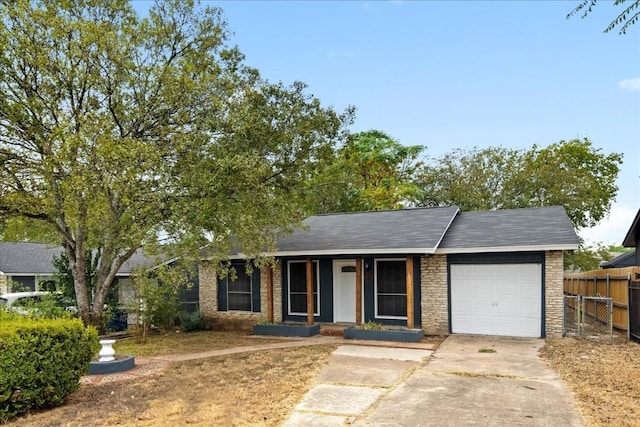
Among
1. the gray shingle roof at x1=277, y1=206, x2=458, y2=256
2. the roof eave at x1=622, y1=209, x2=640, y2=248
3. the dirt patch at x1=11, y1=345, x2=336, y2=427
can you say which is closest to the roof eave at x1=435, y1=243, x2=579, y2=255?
the gray shingle roof at x1=277, y1=206, x2=458, y2=256

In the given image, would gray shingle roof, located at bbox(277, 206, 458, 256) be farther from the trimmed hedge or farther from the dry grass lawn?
the trimmed hedge

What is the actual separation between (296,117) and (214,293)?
7.02 meters

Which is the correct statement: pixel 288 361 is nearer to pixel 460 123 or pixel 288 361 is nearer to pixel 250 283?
pixel 250 283

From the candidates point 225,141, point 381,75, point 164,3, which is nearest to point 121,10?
point 164,3

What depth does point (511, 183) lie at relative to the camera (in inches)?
1109

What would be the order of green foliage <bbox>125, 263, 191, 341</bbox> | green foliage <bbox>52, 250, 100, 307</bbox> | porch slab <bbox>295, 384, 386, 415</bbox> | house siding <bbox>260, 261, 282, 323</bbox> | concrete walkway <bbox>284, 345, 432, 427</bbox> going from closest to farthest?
1. concrete walkway <bbox>284, 345, 432, 427</bbox>
2. porch slab <bbox>295, 384, 386, 415</bbox>
3. green foliage <bbox>125, 263, 191, 341</bbox>
4. house siding <bbox>260, 261, 282, 323</bbox>
5. green foliage <bbox>52, 250, 100, 307</bbox>

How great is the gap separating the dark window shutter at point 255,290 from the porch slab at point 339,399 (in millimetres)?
8575

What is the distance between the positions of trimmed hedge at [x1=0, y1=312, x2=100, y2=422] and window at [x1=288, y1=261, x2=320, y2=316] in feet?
28.3

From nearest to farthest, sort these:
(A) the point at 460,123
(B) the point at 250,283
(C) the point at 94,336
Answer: (C) the point at 94,336, (B) the point at 250,283, (A) the point at 460,123

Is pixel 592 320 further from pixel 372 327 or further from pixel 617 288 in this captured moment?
pixel 372 327

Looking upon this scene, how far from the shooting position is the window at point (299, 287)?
51.8 ft

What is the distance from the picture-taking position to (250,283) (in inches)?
656

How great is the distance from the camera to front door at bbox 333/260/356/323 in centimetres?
1532

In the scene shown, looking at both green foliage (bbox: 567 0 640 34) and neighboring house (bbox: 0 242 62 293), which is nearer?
green foliage (bbox: 567 0 640 34)
